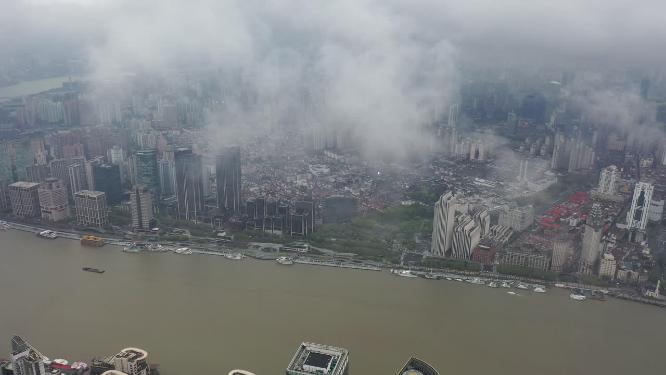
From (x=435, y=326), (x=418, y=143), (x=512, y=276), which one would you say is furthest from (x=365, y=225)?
(x=418, y=143)

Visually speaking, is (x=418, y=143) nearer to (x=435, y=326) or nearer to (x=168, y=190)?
(x=168, y=190)

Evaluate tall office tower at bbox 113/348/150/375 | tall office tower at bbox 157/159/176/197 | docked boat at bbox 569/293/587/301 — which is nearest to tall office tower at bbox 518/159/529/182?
docked boat at bbox 569/293/587/301

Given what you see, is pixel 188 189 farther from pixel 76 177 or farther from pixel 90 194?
pixel 76 177

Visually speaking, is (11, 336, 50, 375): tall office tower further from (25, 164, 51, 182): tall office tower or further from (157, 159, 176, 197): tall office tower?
(25, 164, 51, 182): tall office tower

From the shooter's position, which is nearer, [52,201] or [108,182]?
[52,201]


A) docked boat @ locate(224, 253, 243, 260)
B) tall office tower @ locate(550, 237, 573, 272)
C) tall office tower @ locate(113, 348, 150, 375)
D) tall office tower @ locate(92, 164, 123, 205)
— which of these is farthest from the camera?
tall office tower @ locate(92, 164, 123, 205)

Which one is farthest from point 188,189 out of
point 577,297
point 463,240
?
point 577,297
